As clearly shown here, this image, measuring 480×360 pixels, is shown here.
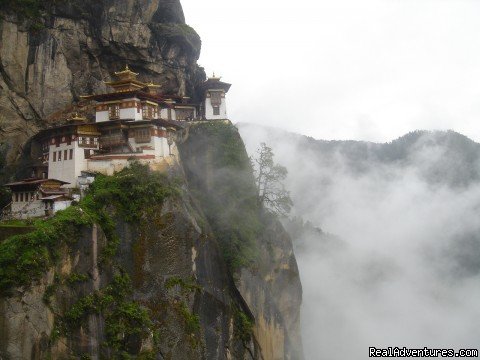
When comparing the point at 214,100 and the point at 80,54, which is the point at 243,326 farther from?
the point at 80,54

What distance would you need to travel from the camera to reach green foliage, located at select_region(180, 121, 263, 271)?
37156mm

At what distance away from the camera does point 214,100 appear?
46156 mm

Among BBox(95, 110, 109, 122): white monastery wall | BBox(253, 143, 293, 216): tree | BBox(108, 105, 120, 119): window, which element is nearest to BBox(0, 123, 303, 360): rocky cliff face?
BBox(253, 143, 293, 216): tree

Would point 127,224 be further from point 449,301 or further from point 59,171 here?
point 449,301

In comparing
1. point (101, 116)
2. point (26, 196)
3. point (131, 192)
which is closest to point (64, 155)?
point (26, 196)

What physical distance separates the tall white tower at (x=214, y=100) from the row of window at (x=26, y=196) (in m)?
18.3

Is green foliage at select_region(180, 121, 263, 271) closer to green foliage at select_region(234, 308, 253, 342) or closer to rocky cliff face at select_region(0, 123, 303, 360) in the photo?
rocky cliff face at select_region(0, 123, 303, 360)

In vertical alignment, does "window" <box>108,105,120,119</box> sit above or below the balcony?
above

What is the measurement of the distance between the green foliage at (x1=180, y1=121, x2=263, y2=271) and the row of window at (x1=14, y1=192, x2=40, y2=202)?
11739 millimetres

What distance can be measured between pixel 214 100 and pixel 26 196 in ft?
65.4

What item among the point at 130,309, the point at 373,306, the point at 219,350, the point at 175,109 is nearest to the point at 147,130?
the point at 175,109

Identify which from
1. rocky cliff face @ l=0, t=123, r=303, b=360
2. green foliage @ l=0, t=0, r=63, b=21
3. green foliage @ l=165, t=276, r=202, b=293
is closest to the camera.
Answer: rocky cliff face @ l=0, t=123, r=303, b=360

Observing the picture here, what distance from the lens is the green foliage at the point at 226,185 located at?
122 feet

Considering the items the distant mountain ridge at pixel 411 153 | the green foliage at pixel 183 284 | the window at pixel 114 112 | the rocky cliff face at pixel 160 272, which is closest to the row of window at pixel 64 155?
the rocky cliff face at pixel 160 272
